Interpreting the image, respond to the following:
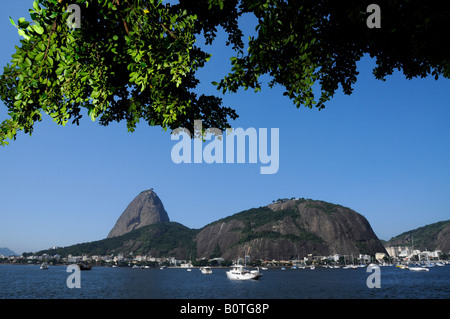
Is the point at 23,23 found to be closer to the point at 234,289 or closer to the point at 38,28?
the point at 38,28

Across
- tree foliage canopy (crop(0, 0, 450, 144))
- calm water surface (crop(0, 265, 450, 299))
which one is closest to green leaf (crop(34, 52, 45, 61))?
tree foliage canopy (crop(0, 0, 450, 144))

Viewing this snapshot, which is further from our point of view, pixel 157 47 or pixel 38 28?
pixel 157 47

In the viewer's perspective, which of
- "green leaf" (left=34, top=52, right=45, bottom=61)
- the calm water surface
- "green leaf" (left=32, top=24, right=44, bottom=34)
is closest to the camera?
"green leaf" (left=32, top=24, right=44, bottom=34)

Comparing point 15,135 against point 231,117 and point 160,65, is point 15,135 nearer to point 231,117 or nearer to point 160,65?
point 160,65

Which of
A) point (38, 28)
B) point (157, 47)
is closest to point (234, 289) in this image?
point (157, 47)

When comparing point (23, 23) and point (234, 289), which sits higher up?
point (23, 23)

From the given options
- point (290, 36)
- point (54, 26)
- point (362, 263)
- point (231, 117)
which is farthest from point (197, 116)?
point (362, 263)

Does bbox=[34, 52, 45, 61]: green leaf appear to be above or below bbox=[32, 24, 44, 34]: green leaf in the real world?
below

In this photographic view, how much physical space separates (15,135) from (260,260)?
652 ft

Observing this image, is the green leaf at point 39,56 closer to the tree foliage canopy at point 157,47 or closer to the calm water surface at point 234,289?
the tree foliage canopy at point 157,47

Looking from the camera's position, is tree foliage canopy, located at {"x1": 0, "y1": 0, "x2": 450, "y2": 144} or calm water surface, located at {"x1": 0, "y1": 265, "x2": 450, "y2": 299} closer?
tree foliage canopy, located at {"x1": 0, "y1": 0, "x2": 450, "y2": 144}

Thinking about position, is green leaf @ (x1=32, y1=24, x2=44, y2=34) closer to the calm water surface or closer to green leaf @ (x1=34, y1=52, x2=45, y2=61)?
green leaf @ (x1=34, y1=52, x2=45, y2=61)

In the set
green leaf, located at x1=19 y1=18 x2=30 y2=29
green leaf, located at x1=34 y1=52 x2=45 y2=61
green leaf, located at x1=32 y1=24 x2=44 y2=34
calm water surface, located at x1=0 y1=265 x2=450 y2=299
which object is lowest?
calm water surface, located at x1=0 y1=265 x2=450 y2=299

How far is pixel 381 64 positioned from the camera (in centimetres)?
650
